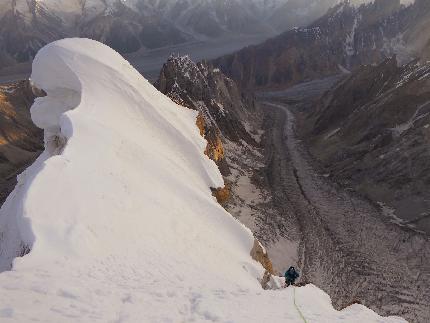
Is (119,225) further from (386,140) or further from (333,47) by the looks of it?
(333,47)

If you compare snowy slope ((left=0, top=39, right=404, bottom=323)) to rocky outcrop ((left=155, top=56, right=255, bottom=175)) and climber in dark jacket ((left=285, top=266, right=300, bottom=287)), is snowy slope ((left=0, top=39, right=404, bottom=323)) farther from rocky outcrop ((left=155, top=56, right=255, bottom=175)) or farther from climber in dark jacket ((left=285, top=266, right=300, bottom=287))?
rocky outcrop ((left=155, top=56, right=255, bottom=175))

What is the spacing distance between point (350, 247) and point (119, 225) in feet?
72.2

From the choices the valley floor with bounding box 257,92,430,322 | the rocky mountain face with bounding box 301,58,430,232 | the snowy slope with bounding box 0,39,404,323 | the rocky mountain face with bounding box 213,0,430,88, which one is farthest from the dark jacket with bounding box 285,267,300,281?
the rocky mountain face with bounding box 213,0,430,88

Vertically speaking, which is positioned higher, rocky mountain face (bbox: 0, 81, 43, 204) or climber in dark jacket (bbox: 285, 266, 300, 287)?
climber in dark jacket (bbox: 285, 266, 300, 287)

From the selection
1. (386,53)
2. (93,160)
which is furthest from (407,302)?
(386,53)

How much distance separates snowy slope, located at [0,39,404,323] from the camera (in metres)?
10.9

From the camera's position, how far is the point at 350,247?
3281cm

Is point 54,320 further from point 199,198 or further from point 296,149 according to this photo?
point 296,149

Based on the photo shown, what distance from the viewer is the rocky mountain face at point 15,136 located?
57963 millimetres

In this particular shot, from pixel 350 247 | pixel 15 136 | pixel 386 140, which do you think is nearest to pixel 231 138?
pixel 386 140

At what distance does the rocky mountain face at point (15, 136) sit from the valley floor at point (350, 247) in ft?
98.5

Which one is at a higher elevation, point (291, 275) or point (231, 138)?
point (291, 275)

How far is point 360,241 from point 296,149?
27.3m

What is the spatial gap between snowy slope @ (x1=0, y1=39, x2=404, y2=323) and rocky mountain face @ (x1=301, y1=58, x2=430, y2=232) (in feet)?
64.7
